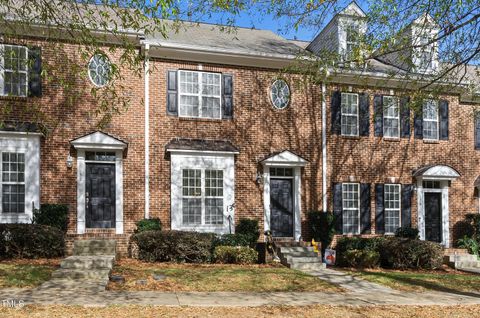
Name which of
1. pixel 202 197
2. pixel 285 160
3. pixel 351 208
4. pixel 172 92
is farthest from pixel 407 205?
pixel 172 92

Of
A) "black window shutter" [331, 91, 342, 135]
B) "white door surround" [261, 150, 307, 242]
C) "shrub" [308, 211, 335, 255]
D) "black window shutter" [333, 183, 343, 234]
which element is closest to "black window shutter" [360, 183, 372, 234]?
"black window shutter" [333, 183, 343, 234]

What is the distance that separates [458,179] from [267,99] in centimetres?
849

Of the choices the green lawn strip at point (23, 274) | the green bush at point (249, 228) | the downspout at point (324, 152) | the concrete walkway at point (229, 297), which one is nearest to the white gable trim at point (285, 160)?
the downspout at point (324, 152)

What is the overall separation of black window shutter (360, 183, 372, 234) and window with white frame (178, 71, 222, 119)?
19.7 ft

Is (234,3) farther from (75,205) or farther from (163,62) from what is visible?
(75,205)

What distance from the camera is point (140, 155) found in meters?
15.6

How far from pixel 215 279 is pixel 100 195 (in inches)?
219

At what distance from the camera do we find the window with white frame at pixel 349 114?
1825 centimetres

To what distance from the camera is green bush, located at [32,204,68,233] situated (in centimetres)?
1414

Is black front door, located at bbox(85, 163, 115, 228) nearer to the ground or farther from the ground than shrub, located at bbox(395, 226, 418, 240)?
farther from the ground

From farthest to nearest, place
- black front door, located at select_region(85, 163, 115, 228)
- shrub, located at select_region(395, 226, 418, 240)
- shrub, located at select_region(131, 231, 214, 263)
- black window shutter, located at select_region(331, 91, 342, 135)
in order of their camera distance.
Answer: black window shutter, located at select_region(331, 91, 342, 135) < shrub, located at select_region(395, 226, 418, 240) < black front door, located at select_region(85, 163, 115, 228) < shrub, located at select_region(131, 231, 214, 263)

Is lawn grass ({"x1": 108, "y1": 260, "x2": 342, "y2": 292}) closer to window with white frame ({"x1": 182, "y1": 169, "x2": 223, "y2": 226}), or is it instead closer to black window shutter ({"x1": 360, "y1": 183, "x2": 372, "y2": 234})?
window with white frame ({"x1": 182, "y1": 169, "x2": 223, "y2": 226})

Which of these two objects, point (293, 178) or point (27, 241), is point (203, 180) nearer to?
point (293, 178)

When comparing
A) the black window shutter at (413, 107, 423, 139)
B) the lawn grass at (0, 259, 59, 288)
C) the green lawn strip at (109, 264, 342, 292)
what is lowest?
the green lawn strip at (109, 264, 342, 292)
